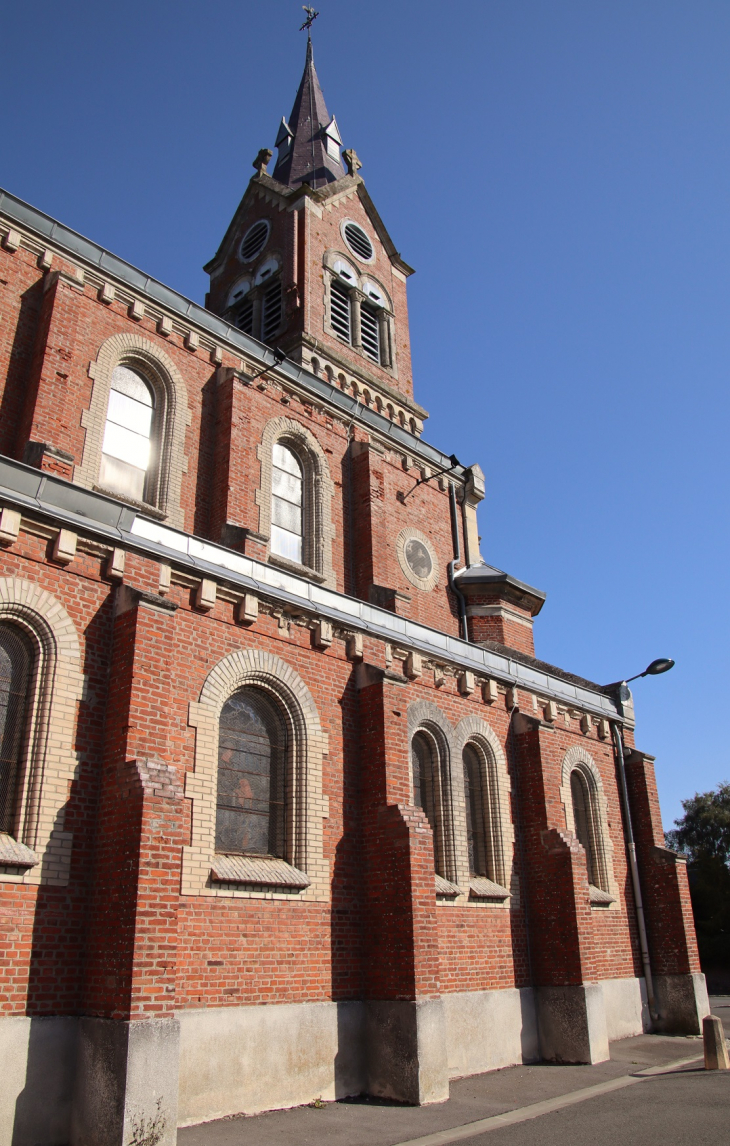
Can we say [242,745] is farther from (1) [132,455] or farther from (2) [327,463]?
(2) [327,463]

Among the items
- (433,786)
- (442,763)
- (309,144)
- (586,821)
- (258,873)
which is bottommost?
(258,873)

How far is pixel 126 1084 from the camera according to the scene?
7.79 metres

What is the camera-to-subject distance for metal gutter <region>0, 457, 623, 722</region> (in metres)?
9.73

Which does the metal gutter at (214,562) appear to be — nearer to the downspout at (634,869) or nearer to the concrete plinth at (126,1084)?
the downspout at (634,869)

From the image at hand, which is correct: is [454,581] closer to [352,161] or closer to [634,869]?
[634,869]

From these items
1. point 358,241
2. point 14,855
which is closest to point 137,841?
point 14,855

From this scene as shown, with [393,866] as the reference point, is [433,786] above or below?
above

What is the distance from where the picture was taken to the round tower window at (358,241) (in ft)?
84.1

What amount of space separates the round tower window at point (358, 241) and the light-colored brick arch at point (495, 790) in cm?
1647

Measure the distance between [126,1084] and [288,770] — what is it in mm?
4441

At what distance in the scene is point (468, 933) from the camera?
13.2 meters

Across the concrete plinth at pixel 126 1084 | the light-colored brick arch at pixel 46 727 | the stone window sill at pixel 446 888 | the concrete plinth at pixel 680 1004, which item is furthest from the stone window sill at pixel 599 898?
the light-colored brick arch at pixel 46 727

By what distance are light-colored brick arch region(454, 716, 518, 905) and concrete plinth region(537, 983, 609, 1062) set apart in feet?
5.32

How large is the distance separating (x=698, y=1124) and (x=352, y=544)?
11.8 meters
